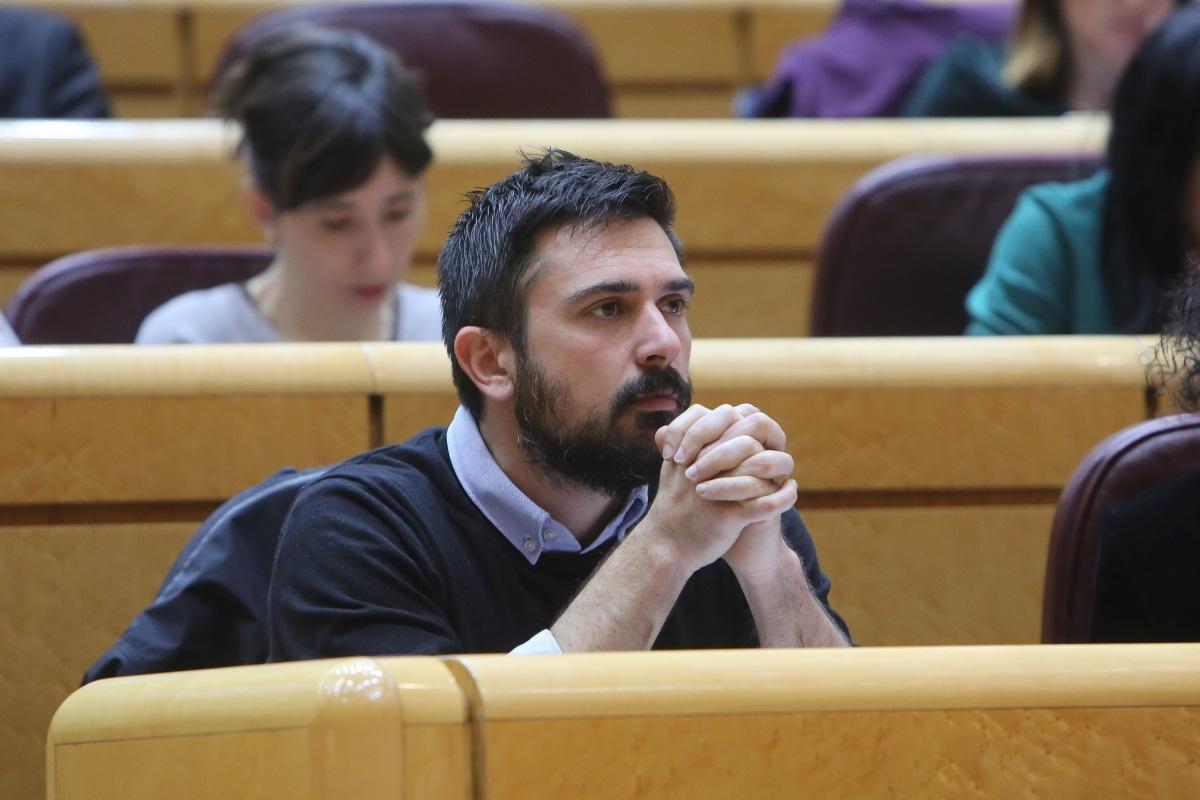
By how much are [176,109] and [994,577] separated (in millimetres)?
897

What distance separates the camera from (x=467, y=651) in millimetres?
549

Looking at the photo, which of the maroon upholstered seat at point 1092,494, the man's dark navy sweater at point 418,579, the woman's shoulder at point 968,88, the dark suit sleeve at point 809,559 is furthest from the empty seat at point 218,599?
the woman's shoulder at point 968,88

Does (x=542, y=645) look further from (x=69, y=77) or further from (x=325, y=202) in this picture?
(x=69, y=77)

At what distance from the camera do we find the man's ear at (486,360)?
1.95ft

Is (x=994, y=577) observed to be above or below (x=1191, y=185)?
below

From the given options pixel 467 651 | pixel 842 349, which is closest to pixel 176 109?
pixel 842 349

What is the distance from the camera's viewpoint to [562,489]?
0.58 meters

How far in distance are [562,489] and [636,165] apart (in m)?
0.49

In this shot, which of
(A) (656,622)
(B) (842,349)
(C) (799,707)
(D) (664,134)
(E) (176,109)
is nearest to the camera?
(C) (799,707)

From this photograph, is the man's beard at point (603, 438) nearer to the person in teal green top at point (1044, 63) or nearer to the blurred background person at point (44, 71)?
the person in teal green top at point (1044, 63)

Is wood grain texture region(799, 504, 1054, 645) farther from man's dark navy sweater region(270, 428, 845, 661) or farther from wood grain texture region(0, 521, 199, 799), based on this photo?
wood grain texture region(0, 521, 199, 799)

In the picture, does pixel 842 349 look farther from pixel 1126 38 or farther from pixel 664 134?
pixel 1126 38

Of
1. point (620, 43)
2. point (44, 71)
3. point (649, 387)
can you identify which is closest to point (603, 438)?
point (649, 387)

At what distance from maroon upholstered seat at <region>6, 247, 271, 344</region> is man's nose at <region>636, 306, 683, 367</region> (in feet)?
1.42
